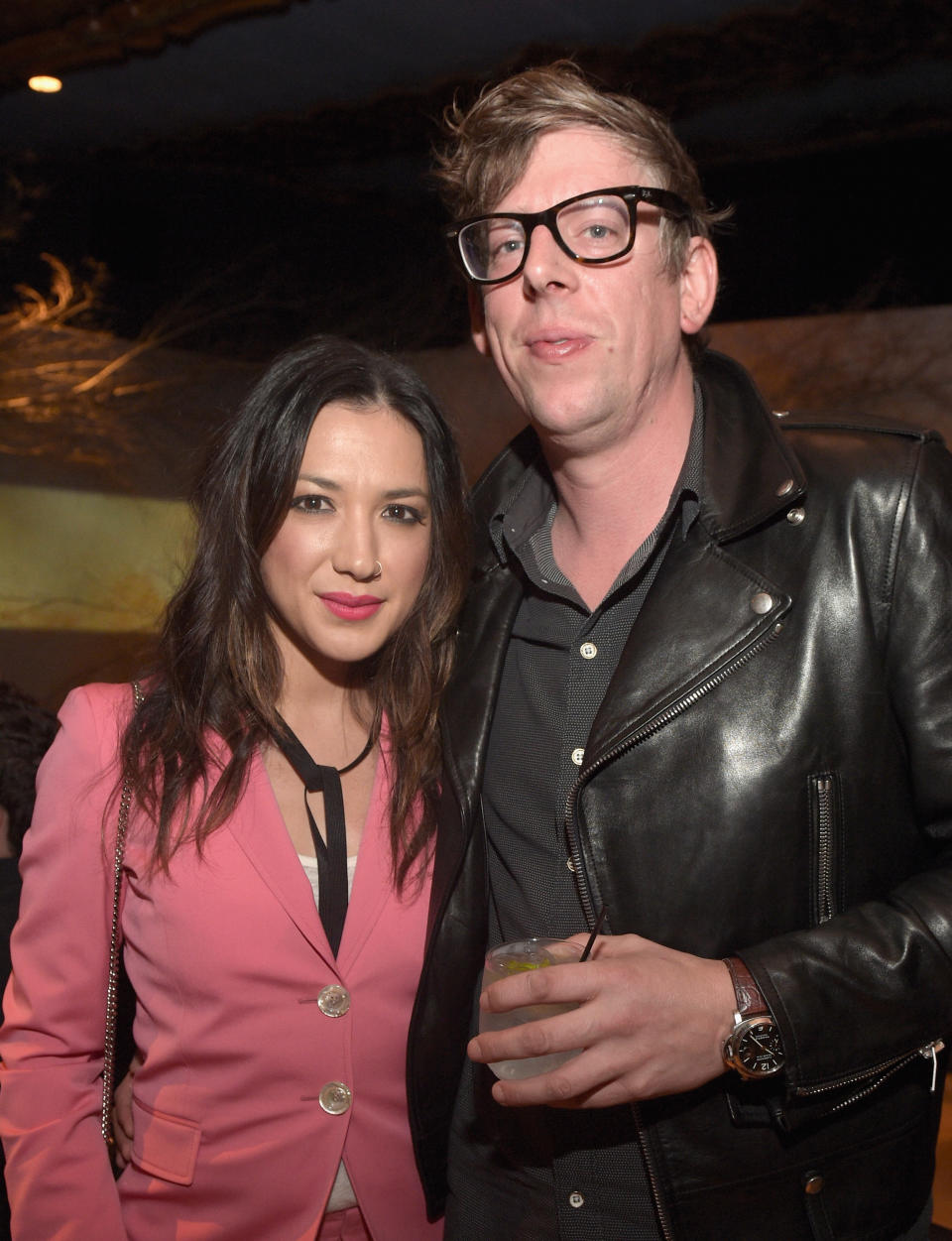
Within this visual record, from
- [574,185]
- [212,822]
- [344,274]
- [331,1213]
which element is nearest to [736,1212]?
[331,1213]

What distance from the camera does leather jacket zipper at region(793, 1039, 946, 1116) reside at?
1212mm

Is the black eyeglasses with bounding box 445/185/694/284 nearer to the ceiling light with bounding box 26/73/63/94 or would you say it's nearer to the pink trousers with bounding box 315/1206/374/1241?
the pink trousers with bounding box 315/1206/374/1241

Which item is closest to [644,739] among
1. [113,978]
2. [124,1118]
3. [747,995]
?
[747,995]

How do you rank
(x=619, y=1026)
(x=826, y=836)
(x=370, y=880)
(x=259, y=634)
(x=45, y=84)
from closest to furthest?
1. (x=619, y=1026)
2. (x=826, y=836)
3. (x=370, y=880)
4. (x=259, y=634)
5. (x=45, y=84)

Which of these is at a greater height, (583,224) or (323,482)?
(583,224)

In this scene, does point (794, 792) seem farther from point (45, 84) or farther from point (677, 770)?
point (45, 84)

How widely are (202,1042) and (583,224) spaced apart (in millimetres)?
1320

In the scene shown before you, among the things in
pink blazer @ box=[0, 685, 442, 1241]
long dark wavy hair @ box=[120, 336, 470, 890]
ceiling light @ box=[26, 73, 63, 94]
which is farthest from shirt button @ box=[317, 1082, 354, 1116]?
ceiling light @ box=[26, 73, 63, 94]

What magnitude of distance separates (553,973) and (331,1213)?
0.65m

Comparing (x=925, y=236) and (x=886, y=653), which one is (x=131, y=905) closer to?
(x=886, y=653)

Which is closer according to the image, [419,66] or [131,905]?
[131,905]

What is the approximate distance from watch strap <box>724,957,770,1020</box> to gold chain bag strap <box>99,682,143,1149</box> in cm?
85

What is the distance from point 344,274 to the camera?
418 centimetres

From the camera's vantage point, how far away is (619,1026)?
1.11 m
